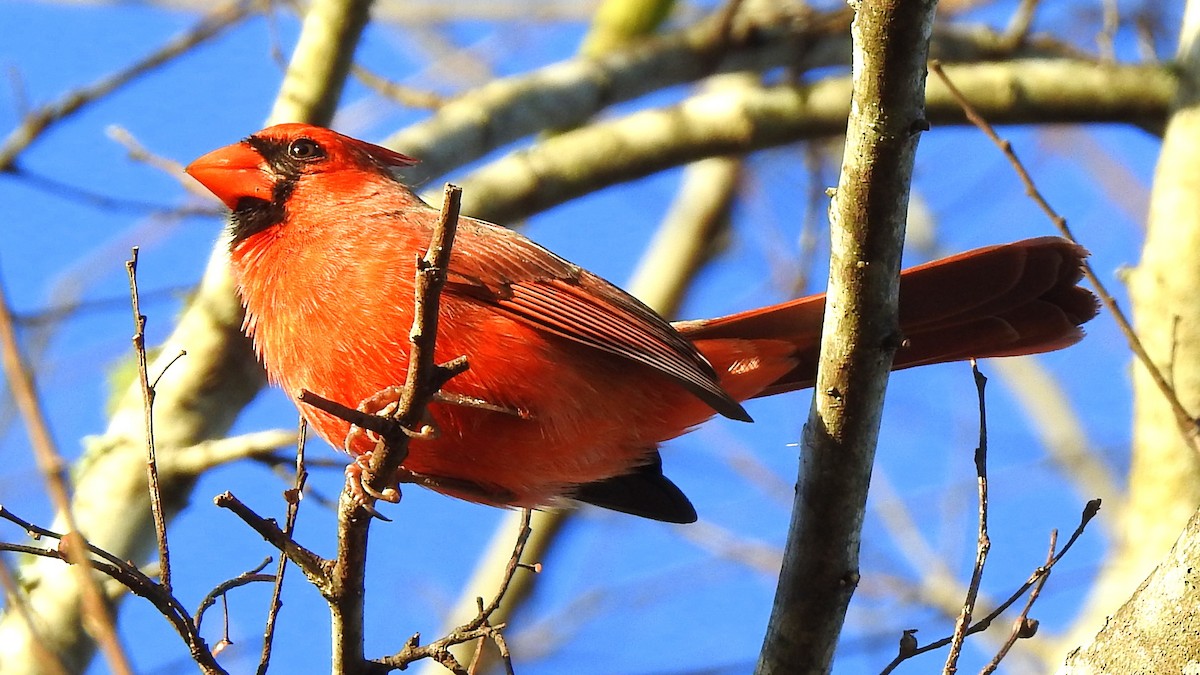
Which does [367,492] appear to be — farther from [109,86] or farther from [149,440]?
[109,86]

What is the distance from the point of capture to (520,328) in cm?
333

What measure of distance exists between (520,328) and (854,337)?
3.14ft

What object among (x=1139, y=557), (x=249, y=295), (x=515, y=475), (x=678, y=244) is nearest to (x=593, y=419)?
(x=515, y=475)

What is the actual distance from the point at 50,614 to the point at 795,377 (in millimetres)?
2333

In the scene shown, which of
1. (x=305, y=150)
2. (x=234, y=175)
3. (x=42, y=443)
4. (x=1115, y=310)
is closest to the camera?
(x=42, y=443)

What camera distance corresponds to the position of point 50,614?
13.3ft

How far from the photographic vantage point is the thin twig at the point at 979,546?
2531 millimetres

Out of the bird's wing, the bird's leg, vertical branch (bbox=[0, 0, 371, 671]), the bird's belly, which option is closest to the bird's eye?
vertical branch (bbox=[0, 0, 371, 671])

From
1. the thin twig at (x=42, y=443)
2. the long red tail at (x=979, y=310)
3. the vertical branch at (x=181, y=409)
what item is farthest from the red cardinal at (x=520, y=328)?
the thin twig at (x=42, y=443)

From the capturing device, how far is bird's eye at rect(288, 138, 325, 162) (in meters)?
3.87

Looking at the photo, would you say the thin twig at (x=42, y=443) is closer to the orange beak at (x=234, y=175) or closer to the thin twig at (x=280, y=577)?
the thin twig at (x=280, y=577)

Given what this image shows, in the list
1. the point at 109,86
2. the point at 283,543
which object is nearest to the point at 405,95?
the point at 109,86

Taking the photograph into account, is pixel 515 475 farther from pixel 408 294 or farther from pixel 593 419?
pixel 408 294

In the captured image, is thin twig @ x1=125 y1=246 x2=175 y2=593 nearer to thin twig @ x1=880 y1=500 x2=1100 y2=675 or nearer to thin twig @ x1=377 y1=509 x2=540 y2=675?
thin twig @ x1=377 y1=509 x2=540 y2=675
